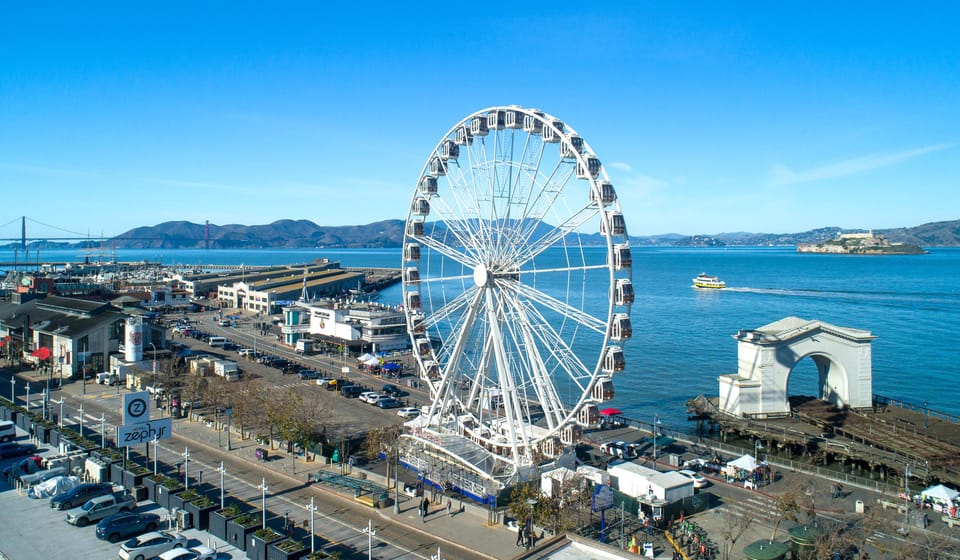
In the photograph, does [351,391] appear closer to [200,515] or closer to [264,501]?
[264,501]

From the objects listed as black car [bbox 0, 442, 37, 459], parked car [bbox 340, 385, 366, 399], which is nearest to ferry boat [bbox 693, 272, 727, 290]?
parked car [bbox 340, 385, 366, 399]

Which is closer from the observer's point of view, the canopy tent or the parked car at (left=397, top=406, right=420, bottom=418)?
the canopy tent

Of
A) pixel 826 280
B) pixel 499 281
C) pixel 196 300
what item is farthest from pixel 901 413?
pixel 826 280

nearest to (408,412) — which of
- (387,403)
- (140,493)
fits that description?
(387,403)

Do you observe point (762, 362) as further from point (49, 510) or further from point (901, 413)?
point (49, 510)

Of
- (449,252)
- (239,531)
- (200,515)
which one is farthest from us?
(449,252)

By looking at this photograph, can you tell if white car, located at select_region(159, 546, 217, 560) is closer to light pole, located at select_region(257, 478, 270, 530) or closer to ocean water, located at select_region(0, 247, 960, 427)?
light pole, located at select_region(257, 478, 270, 530)
